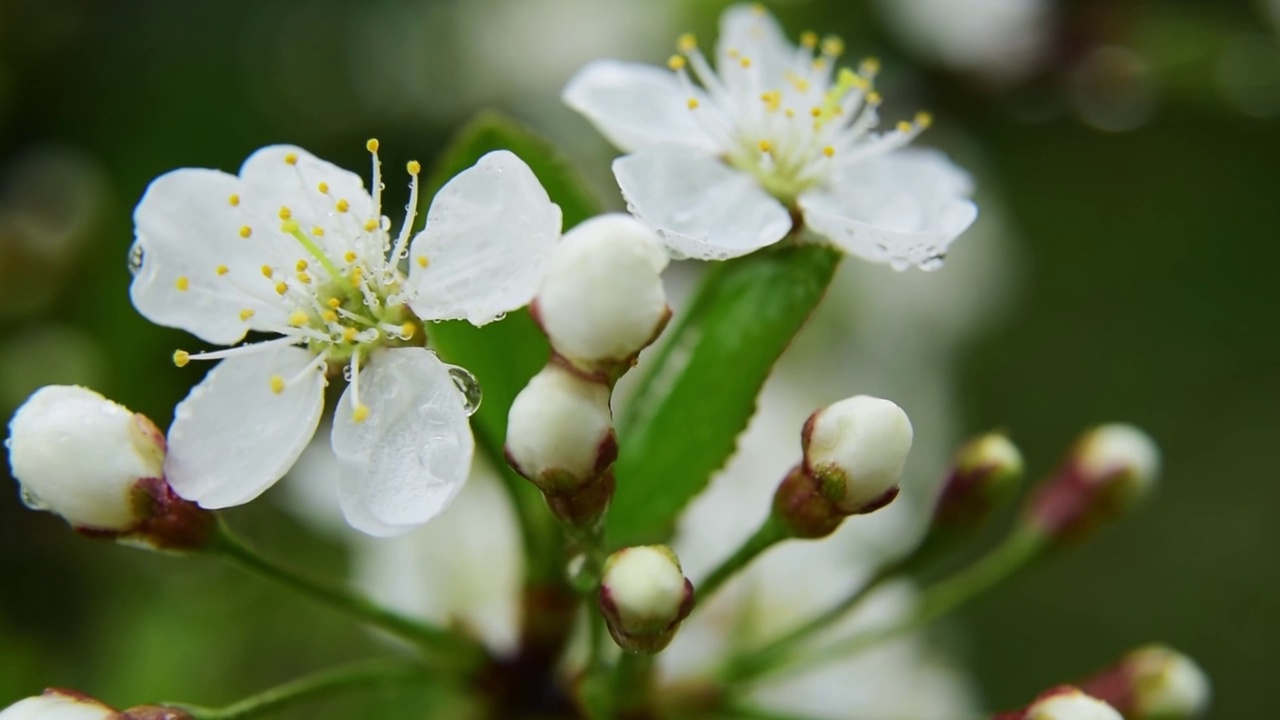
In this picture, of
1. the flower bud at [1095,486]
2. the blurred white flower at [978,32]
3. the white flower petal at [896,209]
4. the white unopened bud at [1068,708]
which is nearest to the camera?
the white unopened bud at [1068,708]

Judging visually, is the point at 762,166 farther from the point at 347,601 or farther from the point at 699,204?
the point at 347,601

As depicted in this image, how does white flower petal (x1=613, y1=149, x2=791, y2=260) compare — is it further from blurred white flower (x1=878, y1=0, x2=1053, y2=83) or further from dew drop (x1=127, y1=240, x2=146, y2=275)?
blurred white flower (x1=878, y1=0, x2=1053, y2=83)

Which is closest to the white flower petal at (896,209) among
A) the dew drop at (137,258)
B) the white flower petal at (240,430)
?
the white flower petal at (240,430)

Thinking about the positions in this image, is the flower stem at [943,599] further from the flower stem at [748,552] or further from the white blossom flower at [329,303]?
the white blossom flower at [329,303]

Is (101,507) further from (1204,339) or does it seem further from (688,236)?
(1204,339)

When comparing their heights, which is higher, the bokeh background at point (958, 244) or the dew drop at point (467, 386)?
the dew drop at point (467, 386)

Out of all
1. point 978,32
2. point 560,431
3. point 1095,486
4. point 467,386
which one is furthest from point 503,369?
point 978,32

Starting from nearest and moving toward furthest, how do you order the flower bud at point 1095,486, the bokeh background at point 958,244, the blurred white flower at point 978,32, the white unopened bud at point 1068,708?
the white unopened bud at point 1068,708
the flower bud at point 1095,486
the bokeh background at point 958,244
the blurred white flower at point 978,32
